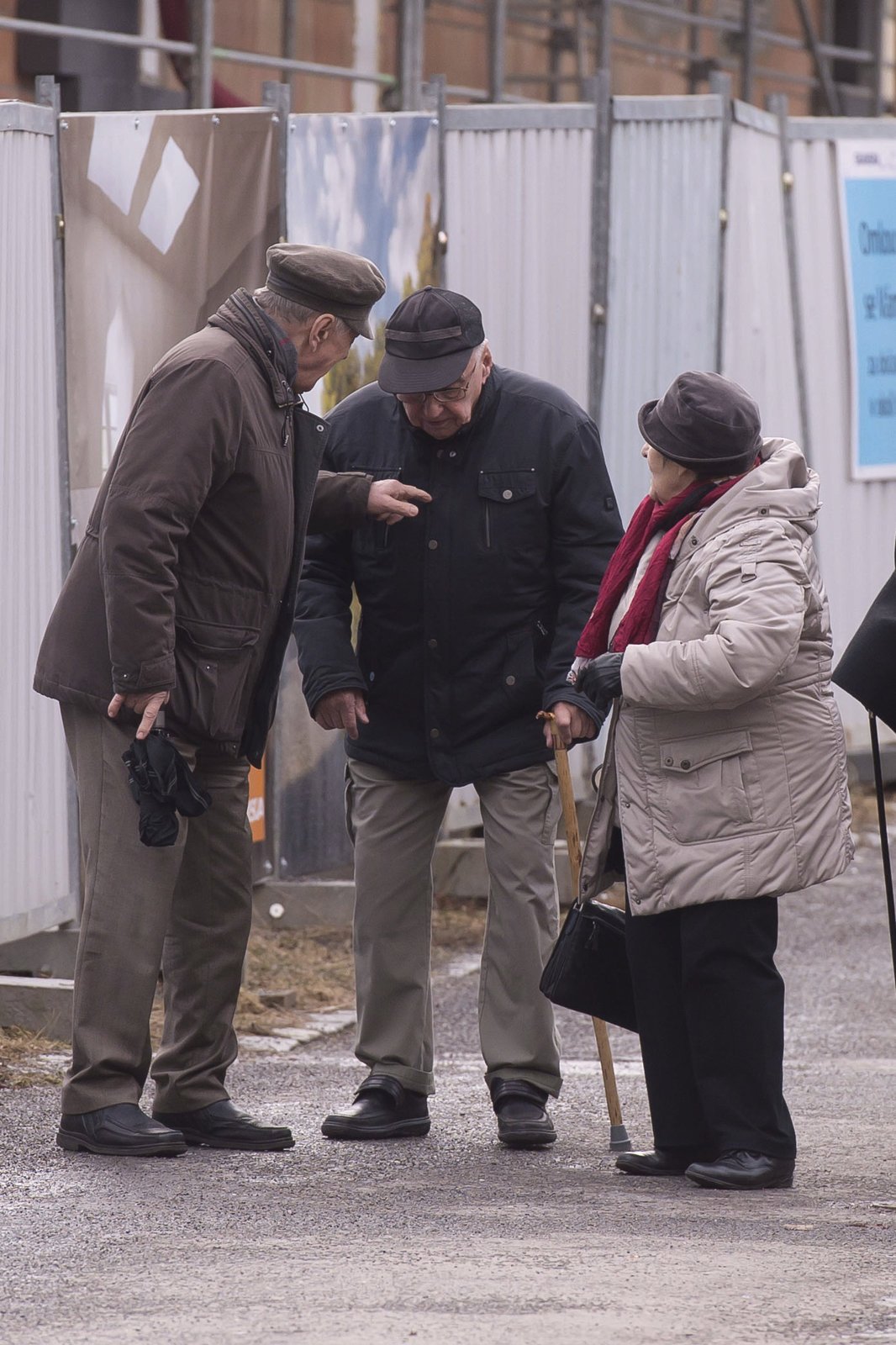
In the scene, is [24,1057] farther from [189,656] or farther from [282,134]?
[282,134]

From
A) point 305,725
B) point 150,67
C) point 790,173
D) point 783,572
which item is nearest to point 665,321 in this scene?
point 790,173

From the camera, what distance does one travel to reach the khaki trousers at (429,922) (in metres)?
5.28

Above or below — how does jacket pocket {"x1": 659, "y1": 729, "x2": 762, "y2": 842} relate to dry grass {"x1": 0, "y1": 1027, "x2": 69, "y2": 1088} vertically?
above

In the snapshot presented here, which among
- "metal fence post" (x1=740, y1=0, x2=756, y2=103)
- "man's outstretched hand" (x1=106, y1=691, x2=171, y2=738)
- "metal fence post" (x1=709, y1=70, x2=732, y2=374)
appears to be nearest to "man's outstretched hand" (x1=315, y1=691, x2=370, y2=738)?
"man's outstretched hand" (x1=106, y1=691, x2=171, y2=738)

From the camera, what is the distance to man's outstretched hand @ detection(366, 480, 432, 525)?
5156 millimetres

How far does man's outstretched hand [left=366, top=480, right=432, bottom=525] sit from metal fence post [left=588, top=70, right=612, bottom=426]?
371 centimetres

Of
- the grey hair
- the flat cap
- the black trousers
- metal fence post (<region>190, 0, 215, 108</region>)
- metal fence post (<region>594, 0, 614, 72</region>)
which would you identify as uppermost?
metal fence post (<region>594, 0, 614, 72</region>)

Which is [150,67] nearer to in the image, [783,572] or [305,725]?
[305,725]

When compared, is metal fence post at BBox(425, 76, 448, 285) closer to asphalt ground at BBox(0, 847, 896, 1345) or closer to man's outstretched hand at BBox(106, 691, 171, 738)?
asphalt ground at BBox(0, 847, 896, 1345)

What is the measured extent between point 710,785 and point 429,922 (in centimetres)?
108

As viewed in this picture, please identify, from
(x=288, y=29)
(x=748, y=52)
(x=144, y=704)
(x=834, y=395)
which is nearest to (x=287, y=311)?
(x=144, y=704)

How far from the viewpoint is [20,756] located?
20.8 feet

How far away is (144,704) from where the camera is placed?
4.71 meters

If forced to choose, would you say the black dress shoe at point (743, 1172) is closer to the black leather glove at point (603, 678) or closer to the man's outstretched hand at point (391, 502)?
the black leather glove at point (603, 678)
